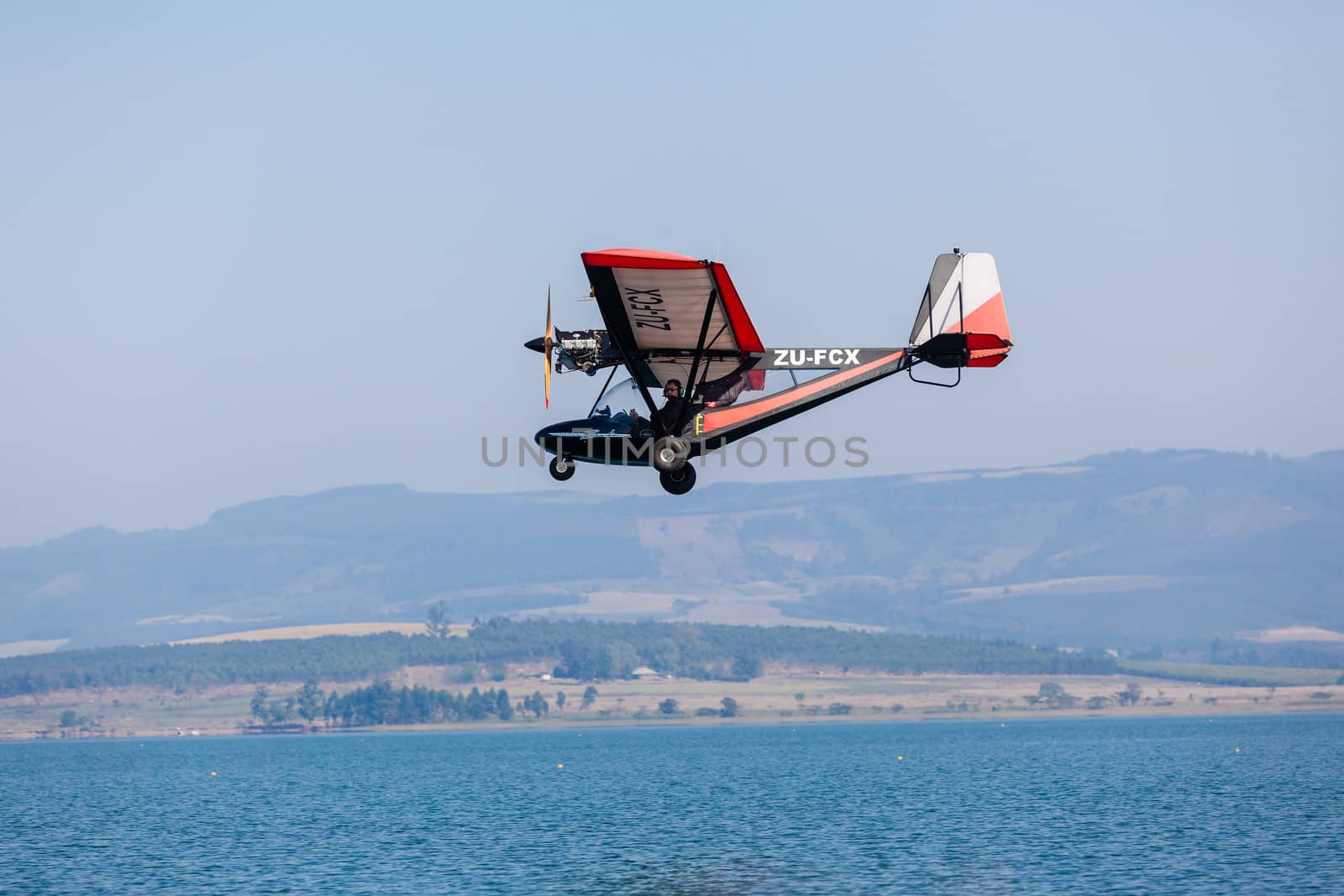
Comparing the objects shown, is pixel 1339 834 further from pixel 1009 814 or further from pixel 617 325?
pixel 617 325

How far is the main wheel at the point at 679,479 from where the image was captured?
4369 centimetres

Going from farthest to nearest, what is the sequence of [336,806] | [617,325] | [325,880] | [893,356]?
[336,806], [325,880], [893,356], [617,325]

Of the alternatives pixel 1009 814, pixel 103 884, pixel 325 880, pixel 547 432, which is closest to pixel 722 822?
pixel 1009 814

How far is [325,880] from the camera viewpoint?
102938mm

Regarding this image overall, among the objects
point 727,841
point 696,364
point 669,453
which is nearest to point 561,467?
point 669,453

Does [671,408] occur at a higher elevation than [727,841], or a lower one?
higher

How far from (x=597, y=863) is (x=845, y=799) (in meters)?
59.9

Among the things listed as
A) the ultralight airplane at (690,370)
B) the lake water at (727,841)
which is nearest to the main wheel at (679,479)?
the ultralight airplane at (690,370)

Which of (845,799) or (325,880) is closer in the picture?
(325,880)

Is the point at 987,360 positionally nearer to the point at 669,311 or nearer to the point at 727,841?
the point at 669,311

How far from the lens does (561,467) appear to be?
45.0m

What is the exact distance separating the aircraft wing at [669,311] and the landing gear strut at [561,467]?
3.33 meters

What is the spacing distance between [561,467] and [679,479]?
11.7ft

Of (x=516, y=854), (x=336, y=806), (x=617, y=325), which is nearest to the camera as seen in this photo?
(x=617, y=325)
